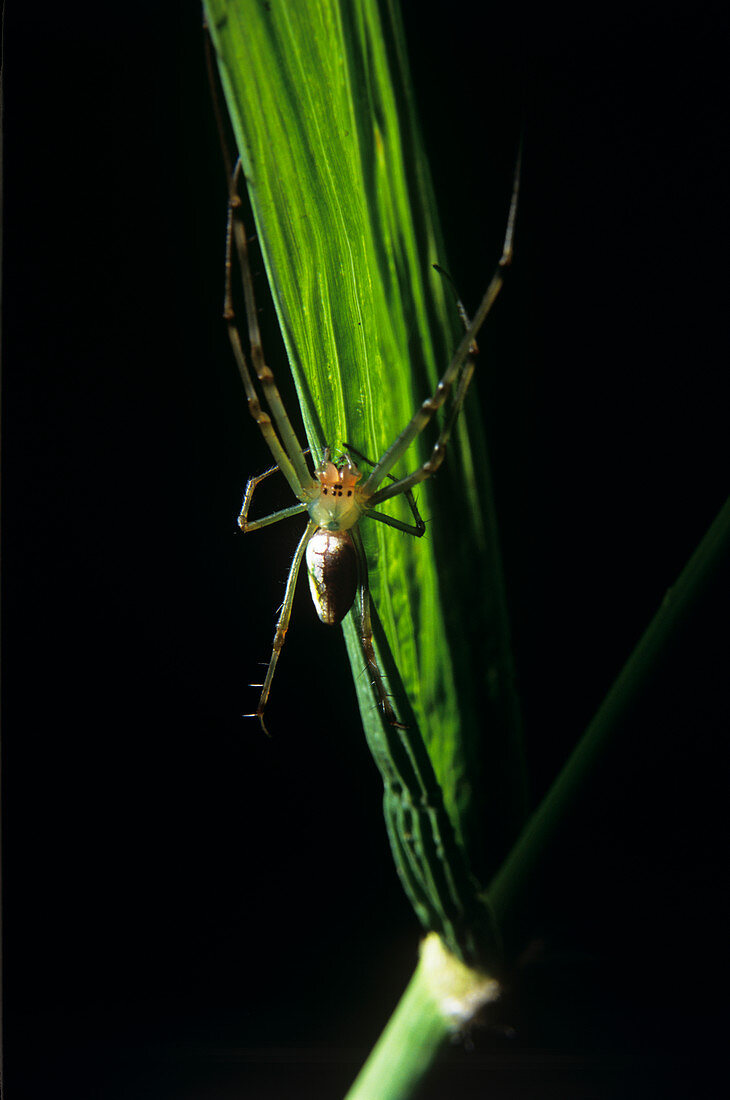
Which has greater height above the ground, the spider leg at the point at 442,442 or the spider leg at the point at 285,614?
the spider leg at the point at 442,442

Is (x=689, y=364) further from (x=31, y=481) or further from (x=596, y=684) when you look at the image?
(x=31, y=481)

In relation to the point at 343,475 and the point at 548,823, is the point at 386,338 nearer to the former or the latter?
the point at 343,475

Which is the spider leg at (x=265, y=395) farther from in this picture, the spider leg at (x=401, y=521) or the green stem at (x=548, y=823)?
the green stem at (x=548, y=823)

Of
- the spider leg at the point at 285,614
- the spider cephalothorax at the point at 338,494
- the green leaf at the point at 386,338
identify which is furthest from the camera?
the spider leg at the point at 285,614

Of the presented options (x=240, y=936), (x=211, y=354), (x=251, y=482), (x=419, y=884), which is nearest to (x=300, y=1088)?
(x=240, y=936)

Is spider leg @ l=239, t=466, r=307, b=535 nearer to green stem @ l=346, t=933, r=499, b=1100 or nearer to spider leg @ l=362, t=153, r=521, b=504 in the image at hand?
spider leg @ l=362, t=153, r=521, b=504

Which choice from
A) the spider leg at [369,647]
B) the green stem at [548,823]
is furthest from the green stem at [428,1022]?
the spider leg at [369,647]

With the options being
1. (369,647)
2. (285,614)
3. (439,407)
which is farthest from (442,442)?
(285,614)

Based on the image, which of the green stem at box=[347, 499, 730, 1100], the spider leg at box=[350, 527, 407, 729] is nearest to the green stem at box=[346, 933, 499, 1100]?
the green stem at box=[347, 499, 730, 1100]
